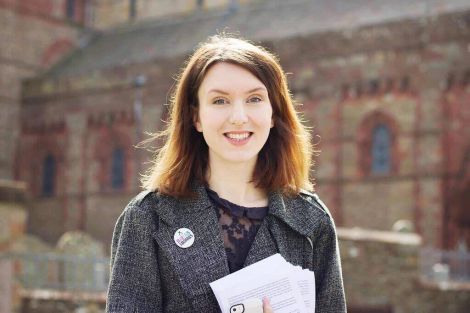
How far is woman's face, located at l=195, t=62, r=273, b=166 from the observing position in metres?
2.99

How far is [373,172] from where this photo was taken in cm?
2341

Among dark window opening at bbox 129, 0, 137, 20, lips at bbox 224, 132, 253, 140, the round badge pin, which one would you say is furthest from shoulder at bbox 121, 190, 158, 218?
dark window opening at bbox 129, 0, 137, 20

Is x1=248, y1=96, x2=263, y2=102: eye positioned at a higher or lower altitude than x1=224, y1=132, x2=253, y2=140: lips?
higher

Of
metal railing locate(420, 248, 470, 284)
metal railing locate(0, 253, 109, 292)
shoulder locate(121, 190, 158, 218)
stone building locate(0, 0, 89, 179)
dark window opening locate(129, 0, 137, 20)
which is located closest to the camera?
shoulder locate(121, 190, 158, 218)

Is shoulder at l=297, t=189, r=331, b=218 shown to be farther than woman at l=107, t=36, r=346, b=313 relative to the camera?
Yes

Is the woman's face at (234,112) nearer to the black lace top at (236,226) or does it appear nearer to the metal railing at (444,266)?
the black lace top at (236,226)

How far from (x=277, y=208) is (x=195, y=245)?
0.31 meters

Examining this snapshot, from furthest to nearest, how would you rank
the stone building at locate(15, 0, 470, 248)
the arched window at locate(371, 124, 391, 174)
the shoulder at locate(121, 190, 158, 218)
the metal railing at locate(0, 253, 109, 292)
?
the arched window at locate(371, 124, 391, 174), the stone building at locate(15, 0, 470, 248), the metal railing at locate(0, 253, 109, 292), the shoulder at locate(121, 190, 158, 218)

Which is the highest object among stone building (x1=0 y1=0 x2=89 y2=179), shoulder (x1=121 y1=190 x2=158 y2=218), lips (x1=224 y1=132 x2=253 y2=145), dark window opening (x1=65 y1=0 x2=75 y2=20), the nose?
dark window opening (x1=65 y1=0 x2=75 y2=20)

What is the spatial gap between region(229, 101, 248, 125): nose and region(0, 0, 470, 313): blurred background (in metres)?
7.17

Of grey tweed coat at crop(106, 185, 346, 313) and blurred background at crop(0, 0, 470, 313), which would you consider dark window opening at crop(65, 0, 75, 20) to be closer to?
blurred background at crop(0, 0, 470, 313)

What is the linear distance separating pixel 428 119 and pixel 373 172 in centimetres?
214

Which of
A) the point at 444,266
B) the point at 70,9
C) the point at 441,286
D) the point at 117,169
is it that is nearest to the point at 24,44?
the point at 70,9

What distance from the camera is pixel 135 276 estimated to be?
290 centimetres
